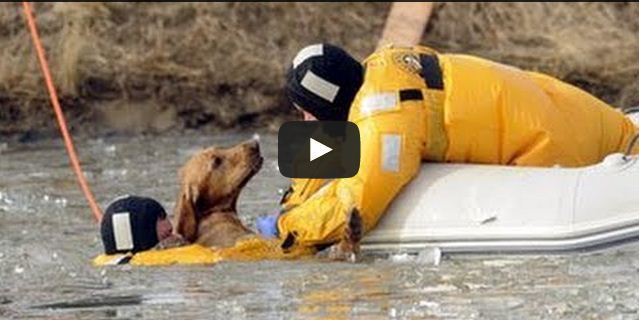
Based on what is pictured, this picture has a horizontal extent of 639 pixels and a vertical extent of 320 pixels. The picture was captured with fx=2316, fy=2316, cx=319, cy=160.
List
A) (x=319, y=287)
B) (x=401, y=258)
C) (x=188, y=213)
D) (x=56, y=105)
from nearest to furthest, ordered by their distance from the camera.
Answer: (x=319, y=287), (x=401, y=258), (x=188, y=213), (x=56, y=105)

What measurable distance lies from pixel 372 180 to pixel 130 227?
1.28 metres

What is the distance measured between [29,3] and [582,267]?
9137 mm

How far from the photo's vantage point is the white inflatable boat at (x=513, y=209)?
34.2 feet

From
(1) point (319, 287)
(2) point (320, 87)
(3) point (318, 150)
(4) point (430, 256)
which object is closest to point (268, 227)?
(3) point (318, 150)

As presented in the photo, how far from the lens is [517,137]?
10.9 m

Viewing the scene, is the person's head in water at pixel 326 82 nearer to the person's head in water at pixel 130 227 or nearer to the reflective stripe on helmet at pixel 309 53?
the reflective stripe on helmet at pixel 309 53

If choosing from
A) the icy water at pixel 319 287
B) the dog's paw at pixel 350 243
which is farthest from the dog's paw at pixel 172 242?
the dog's paw at pixel 350 243

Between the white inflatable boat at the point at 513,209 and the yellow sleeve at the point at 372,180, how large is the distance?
0.12m

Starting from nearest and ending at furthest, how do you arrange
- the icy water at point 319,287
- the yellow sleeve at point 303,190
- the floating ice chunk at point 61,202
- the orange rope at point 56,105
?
the icy water at point 319,287 → the yellow sleeve at point 303,190 → the floating ice chunk at point 61,202 → the orange rope at point 56,105

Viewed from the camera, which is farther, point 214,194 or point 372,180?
point 214,194

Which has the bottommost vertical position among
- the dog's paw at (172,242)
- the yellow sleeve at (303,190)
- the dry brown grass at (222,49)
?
the dry brown grass at (222,49)

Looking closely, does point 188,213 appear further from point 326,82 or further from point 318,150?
point 326,82

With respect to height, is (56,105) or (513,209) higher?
(513,209)
